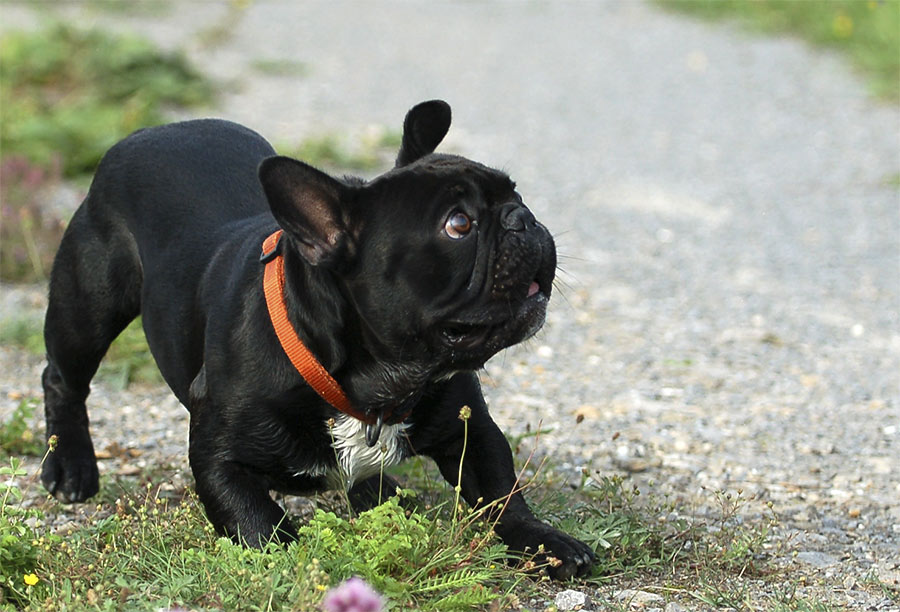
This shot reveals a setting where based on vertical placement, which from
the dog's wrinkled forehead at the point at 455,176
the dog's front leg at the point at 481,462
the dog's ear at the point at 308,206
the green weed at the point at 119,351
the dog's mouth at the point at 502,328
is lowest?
the green weed at the point at 119,351

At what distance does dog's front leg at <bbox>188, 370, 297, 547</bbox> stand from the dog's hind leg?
92cm

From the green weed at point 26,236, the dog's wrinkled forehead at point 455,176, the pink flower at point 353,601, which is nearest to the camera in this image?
the pink flower at point 353,601

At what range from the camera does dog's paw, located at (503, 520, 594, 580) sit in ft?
11.6

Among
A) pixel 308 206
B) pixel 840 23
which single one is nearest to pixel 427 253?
pixel 308 206

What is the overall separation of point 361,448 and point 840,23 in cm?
1166

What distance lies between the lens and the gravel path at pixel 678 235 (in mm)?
4980

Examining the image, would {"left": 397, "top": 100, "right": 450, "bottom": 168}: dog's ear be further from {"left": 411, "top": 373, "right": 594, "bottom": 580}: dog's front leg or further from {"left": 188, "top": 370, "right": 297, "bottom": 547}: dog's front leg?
{"left": 188, "top": 370, "right": 297, "bottom": 547}: dog's front leg

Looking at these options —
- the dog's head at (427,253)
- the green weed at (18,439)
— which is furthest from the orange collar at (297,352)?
the green weed at (18,439)

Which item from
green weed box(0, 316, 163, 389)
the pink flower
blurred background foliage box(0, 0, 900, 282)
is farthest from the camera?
blurred background foliage box(0, 0, 900, 282)

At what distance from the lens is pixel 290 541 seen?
351cm

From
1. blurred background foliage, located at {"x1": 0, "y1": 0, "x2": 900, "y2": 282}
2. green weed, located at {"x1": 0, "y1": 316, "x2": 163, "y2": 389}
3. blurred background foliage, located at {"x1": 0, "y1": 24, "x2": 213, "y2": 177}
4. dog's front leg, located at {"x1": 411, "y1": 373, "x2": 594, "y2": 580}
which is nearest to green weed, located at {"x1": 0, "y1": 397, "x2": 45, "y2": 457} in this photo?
green weed, located at {"x1": 0, "y1": 316, "x2": 163, "y2": 389}

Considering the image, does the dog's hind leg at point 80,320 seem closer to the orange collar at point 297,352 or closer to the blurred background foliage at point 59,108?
the orange collar at point 297,352

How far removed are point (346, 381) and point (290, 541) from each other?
0.45m

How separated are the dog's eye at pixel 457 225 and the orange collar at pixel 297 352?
19.4 inches
